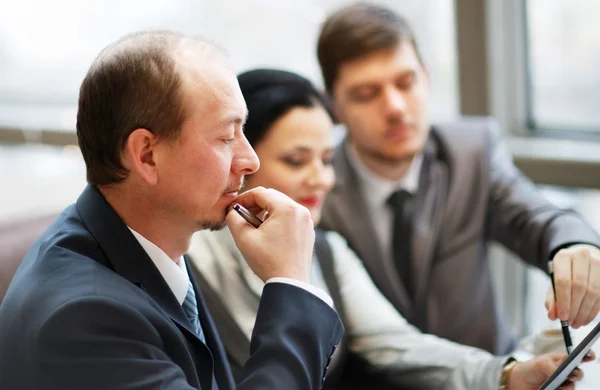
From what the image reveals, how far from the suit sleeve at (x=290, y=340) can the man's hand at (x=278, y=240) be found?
0.03 meters

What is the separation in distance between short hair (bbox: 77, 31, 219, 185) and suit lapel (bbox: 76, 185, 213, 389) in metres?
0.06

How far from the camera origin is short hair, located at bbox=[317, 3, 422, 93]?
198 cm

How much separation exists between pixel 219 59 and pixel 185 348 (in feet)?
1.27

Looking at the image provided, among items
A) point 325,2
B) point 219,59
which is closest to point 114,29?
point 325,2

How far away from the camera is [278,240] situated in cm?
104

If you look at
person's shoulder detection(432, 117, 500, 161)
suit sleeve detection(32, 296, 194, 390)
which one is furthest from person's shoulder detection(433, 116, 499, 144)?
suit sleeve detection(32, 296, 194, 390)

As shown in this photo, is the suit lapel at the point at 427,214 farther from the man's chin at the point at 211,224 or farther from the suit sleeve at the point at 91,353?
the suit sleeve at the point at 91,353

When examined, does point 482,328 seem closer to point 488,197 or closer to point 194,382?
point 488,197

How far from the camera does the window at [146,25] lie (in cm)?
306

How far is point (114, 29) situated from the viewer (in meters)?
3.47

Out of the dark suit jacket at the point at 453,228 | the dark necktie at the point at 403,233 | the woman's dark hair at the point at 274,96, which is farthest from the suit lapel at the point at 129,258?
the dark necktie at the point at 403,233

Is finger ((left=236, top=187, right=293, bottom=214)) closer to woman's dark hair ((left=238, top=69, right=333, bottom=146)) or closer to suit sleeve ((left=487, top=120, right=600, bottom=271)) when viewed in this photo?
woman's dark hair ((left=238, top=69, right=333, bottom=146))

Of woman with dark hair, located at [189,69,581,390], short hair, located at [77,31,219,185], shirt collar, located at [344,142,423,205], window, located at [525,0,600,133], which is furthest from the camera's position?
window, located at [525,0,600,133]

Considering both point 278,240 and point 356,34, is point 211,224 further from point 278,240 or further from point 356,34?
point 356,34
